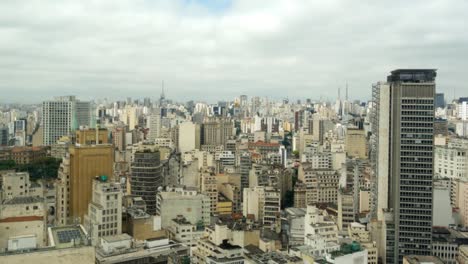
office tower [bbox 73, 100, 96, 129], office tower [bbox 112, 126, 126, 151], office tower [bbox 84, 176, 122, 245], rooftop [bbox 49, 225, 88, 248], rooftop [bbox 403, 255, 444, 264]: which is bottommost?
rooftop [bbox 403, 255, 444, 264]

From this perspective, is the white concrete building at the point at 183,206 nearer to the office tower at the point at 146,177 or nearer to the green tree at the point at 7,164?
the office tower at the point at 146,177

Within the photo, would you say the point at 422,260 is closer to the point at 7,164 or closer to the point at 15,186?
the point at 15,186

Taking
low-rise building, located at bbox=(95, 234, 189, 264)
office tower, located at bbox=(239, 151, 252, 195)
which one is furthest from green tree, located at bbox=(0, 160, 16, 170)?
low-rise building, located at bbox=(95, 234, 189, 264)

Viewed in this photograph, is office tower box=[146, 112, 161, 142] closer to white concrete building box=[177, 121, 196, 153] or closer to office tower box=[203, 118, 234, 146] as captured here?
office tower box=[203, 118, 234, 146]

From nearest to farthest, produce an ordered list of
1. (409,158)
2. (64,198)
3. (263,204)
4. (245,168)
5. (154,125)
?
(409,158) → (64,198) → (263,204) → (245,168) → (154,125)

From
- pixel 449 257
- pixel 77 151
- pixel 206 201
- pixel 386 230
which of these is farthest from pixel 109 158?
pixel 449 257

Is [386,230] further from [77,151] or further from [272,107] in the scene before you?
[272,107]

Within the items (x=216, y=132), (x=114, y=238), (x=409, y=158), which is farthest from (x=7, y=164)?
(x=409, y=158)
